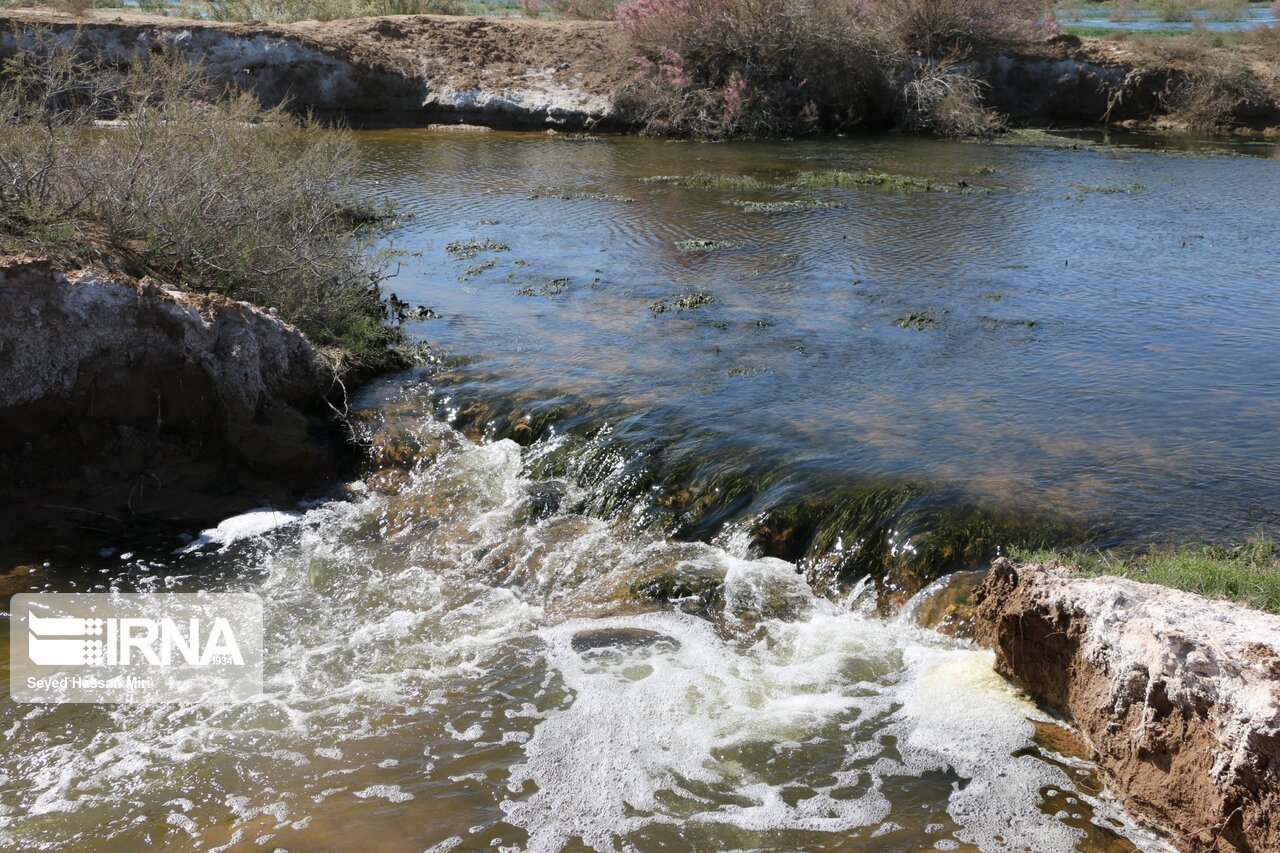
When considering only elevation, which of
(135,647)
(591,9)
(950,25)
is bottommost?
(135,647)

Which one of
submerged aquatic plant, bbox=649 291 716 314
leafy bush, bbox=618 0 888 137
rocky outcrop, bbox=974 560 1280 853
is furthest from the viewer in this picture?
leafy bush, bbox=618 0 888 137

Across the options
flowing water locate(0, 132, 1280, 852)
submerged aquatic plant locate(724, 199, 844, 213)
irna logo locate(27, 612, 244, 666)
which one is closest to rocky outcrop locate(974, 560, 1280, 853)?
flowing water locate(0, 132, 1280, 852)

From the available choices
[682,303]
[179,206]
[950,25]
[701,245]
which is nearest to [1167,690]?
[682,303]

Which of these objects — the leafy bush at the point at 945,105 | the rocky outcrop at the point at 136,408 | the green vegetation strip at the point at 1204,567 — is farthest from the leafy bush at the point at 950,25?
the green vegetation strip at the point at 1204,567

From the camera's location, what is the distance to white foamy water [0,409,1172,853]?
450 centimetres

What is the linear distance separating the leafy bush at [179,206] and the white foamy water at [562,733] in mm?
2868

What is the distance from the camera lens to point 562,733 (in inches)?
204

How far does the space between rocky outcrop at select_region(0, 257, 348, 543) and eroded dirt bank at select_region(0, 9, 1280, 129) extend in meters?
17.2

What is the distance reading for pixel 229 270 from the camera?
8.79m

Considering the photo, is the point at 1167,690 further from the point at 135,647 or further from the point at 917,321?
the point at 917,321

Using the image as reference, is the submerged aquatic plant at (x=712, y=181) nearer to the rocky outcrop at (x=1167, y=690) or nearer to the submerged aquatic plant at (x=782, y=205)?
the submerged aquatic plant at (x=782, y=205)

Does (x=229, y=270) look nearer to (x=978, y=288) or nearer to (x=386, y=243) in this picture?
(x=386, y=243)

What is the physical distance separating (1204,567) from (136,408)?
687cm

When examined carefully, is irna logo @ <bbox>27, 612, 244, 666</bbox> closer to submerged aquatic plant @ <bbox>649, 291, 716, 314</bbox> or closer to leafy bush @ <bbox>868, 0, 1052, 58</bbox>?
submerged aquatic plant @ <bbox>649, 291, 716, 314</bbox>
